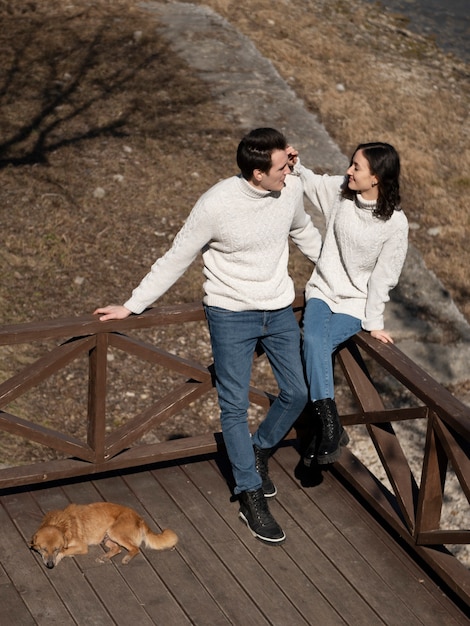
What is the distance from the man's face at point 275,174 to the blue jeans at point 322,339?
2.54 ft

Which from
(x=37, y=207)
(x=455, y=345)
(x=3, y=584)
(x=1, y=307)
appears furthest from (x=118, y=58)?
(x=3, y=584)

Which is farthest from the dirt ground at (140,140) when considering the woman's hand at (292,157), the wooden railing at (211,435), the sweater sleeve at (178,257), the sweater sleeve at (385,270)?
the woman's hand at (292,157)

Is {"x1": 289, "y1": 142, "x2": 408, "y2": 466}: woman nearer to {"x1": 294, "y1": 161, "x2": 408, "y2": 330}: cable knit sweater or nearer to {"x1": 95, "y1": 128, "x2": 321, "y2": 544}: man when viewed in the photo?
{"x1": 294, "y1": 161, "x2": 408, "y2": 330}: cable knit sweater

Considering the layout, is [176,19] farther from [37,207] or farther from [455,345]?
[455,345]

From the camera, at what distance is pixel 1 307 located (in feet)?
29.6

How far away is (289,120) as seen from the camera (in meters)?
12.2

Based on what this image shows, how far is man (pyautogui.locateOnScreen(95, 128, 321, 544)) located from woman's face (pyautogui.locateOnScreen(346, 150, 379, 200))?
27 cm

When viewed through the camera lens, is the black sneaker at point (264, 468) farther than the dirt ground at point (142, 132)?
No

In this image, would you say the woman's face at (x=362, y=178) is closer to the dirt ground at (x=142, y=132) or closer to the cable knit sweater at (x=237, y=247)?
the cable knit sweater at (x=237, y=247)

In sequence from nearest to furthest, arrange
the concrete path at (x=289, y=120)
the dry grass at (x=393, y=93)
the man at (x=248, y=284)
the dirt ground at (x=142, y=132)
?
the man at (x=248, y=284) → the concrete path at (x=289, y=120) → the dirt ground at (x=142, y=132) → the dry grass at (x=393, y=93)

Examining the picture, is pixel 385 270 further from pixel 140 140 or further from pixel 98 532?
pixel 140 140

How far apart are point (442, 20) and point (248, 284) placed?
13964 millimetres

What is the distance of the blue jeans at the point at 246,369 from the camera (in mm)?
4855

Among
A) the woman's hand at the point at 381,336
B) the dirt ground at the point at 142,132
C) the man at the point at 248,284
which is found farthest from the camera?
the dirt ground at the point at 142,132
